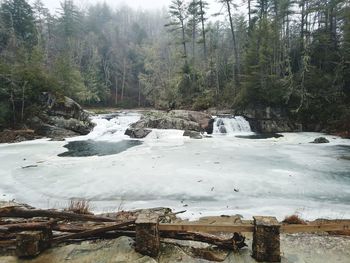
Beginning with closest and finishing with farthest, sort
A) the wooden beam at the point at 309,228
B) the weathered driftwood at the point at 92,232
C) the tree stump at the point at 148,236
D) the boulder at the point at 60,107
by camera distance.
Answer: the tree stump at the point at 148,236 → the wooden beam at the point at 309,228 → the weathered driftwood at the point at 92,232 → the boulder at the point at 60,107

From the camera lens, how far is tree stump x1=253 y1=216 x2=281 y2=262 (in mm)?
3428

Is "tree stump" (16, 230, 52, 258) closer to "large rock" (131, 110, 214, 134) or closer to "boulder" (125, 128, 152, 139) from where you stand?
"boulder" (125, 128, 152, 139)

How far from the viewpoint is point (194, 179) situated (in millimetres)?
9242

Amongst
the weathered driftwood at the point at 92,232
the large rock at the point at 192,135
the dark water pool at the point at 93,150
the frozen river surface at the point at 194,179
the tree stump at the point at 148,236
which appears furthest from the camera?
the large rock at the point at 192,135

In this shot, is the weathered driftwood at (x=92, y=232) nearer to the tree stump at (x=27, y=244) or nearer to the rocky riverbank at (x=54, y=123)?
the tree stump at (x=27, y=244)

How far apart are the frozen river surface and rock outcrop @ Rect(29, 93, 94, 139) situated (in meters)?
5.36

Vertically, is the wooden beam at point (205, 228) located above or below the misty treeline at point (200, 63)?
below

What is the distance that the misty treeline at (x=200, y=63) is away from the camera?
72.6ft

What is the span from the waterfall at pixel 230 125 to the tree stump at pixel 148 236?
19.9 m

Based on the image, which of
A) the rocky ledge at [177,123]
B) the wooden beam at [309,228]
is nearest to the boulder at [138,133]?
the rocky ledge at [177,123]

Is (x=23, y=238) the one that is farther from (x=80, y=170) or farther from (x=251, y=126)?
(x=251, y=126)

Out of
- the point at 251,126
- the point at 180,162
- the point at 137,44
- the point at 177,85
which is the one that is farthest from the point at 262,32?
the point at 137,44

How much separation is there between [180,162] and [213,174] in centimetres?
231

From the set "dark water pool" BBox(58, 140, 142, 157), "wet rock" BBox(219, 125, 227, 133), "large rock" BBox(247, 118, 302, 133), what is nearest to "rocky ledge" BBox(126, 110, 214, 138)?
"wet rock" BBox(219, 125, 227, 133)
